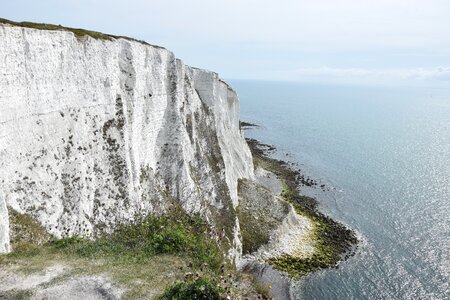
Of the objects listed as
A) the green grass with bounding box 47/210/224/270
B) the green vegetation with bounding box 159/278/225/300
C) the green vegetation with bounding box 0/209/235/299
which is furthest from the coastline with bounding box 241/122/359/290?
the green vegetation with bounding box 159/278/225/300

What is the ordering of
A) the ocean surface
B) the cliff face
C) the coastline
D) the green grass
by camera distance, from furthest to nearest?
the coastline < the ocean surface < the cliff face < the green grass

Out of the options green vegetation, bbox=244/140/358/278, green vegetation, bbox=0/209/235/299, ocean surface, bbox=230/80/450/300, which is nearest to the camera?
green vegetation, bbox=0/209/235/299

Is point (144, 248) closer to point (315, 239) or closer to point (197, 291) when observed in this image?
point (197, 291)

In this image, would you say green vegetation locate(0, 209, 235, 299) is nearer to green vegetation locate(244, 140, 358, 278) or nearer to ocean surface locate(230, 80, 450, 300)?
ocean surface locate(230, 80, 450, 300)

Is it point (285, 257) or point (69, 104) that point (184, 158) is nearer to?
point (69, 104)

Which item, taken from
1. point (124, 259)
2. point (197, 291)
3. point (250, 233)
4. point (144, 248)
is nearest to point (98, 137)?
point (144, 248)

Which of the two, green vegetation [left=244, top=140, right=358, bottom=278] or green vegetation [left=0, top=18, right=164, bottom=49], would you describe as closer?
green vegetation [left=0, top=18, right=164, bottom=49]

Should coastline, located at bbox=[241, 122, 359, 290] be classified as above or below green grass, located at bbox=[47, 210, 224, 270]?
below

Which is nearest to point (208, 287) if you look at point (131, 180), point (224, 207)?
point (131, 180)

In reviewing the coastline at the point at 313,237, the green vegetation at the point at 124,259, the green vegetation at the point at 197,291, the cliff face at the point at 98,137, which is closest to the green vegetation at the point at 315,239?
the coastline at the point at 313,237
